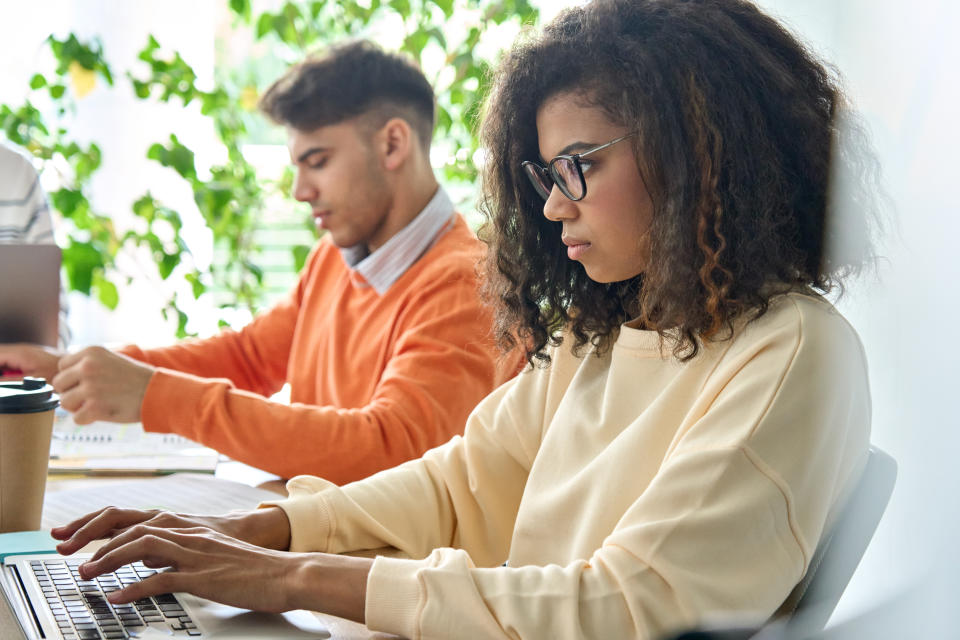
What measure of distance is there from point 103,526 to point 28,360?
78 centimetres

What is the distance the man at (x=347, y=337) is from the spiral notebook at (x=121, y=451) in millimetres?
50

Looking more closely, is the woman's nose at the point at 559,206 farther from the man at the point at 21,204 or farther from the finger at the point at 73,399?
the man at the point at 21,204

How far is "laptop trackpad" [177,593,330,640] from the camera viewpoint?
83 cm

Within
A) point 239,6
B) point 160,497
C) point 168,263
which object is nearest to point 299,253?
point 168,263

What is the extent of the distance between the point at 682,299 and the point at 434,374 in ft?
2.21

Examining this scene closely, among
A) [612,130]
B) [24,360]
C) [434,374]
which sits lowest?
[24,360]

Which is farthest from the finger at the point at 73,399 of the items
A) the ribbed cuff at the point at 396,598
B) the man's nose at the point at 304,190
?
the ribbed cuff at the point at 396,598

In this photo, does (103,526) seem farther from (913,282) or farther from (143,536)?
(913,282)

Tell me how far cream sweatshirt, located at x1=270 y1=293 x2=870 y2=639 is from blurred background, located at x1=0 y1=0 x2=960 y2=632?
0.06 m

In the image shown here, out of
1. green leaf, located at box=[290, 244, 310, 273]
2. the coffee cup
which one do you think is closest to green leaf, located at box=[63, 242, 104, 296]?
green leaf, located at box=[290, 244, 310, 273]

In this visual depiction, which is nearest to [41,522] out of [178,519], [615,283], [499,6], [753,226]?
[178,519]

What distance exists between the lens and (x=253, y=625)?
0.85m

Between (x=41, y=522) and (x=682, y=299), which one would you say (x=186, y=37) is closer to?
(x=41, y=522)

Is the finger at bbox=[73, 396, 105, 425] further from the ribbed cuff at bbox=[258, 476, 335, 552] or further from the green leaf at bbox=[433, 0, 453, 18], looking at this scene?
the green leaf at bbox=[433, 0, 453, 18]
